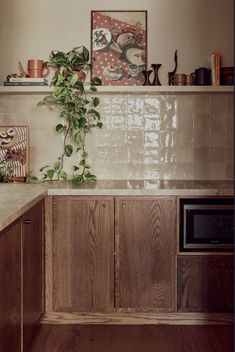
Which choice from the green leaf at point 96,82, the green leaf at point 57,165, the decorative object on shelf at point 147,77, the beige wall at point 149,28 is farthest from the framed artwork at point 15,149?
the decorative object on shelf at point 147,77

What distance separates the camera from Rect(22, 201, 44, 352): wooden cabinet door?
2.58 meters

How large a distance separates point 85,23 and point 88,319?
210 centimetres

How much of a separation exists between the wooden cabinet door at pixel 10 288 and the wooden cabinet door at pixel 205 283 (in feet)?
3.87

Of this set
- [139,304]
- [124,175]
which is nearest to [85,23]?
[124,175]

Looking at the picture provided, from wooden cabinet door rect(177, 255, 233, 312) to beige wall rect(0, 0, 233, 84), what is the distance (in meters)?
1.41

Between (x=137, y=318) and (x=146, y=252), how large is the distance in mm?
415

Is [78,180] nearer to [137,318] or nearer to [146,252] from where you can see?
[146,252]

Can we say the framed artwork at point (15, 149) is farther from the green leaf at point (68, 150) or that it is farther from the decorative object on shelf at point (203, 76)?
the decorative object on shelf at point (203, 76)

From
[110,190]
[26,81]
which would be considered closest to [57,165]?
[26,81]

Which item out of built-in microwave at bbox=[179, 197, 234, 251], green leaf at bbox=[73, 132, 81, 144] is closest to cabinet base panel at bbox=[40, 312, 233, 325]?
built-in microwave at bbox=[179, 197, 234, 251]

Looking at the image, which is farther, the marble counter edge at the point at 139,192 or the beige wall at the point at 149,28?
the beige wall at the point at 149,28

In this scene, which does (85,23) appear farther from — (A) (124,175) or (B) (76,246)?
(B) (76,246)

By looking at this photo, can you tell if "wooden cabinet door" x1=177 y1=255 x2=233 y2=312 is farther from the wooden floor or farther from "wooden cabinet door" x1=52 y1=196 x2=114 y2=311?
"wooden cabinet door" x1=52 y1=196 x2=114 y2=311

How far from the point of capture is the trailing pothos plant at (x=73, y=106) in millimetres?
3646
